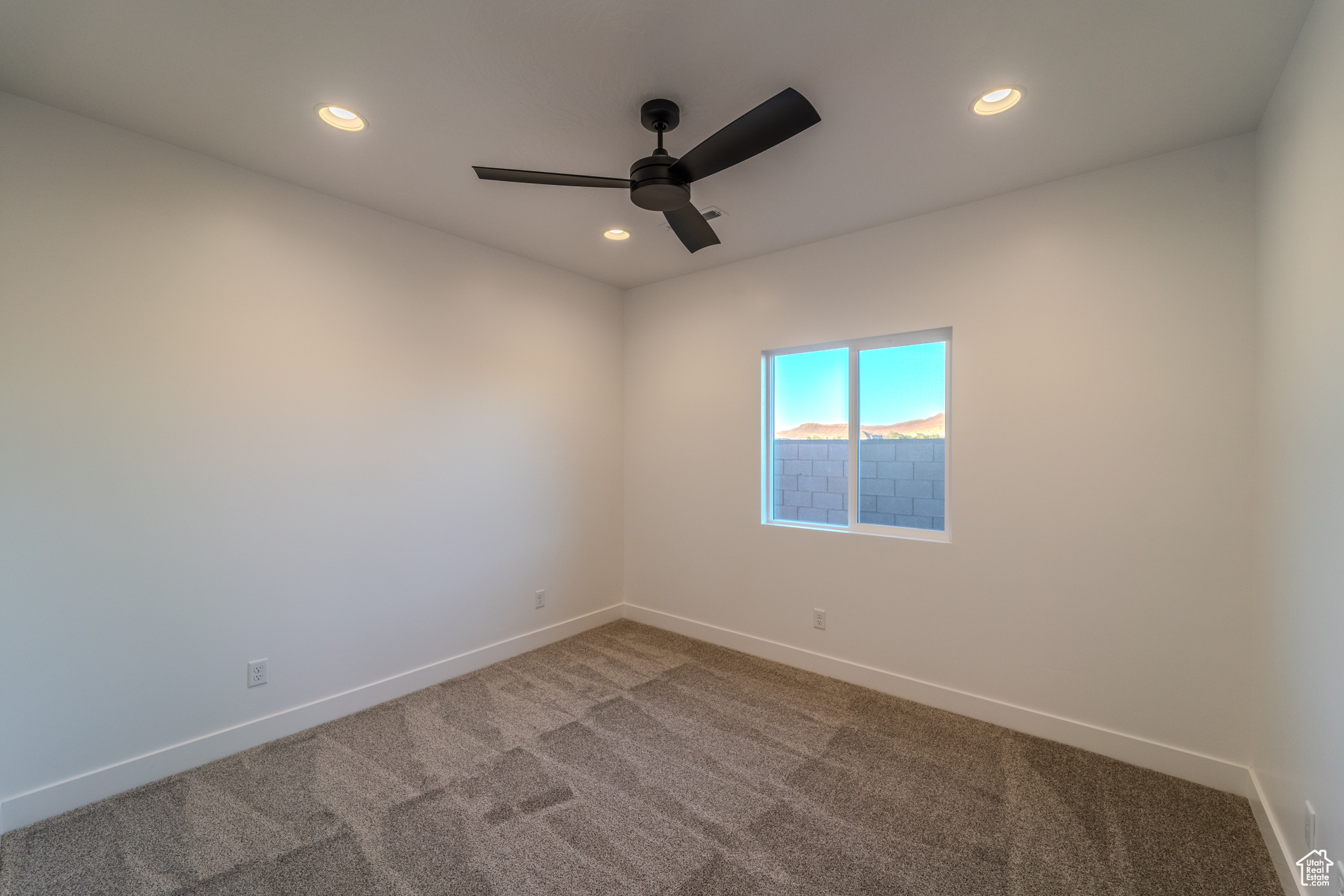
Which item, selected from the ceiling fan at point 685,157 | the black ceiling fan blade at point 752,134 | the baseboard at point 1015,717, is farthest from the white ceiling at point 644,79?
the baseboard at point 1015,717

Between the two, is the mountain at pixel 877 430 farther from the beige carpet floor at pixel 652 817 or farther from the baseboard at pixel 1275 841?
the baseboard at pixel 1275 841

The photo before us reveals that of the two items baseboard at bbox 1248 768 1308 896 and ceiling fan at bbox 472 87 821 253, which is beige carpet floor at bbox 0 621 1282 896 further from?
ceiling fan at bbox 472 87 821 253

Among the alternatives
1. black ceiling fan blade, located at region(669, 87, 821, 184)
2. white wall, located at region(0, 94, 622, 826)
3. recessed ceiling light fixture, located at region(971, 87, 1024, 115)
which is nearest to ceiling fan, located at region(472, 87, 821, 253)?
black ceiling fan blade, located at region(669, 87, 821, 184)

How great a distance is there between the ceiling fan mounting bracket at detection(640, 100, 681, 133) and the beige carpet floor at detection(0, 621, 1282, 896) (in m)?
2.52

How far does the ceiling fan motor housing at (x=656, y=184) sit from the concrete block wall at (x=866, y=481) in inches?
72.7

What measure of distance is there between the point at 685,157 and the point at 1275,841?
2964mm

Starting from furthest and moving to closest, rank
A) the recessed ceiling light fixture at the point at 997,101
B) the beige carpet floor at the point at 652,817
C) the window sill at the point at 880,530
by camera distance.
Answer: the window sill at the point at 880,530, the recessed ceiling light fixture at the point at 997,101, the beige carpet floor at the point at 652,817

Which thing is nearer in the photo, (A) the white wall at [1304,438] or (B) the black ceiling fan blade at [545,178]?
(A) the white wall at [1304,438]

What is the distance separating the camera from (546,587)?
12.4 feet

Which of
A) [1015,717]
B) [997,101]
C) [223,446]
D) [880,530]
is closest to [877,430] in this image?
[880,530]

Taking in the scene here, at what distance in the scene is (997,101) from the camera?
6.48ft

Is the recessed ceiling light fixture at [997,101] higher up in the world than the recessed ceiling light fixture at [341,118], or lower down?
higher up

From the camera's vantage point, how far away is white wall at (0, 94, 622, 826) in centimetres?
201

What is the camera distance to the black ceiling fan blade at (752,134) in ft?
5.23
